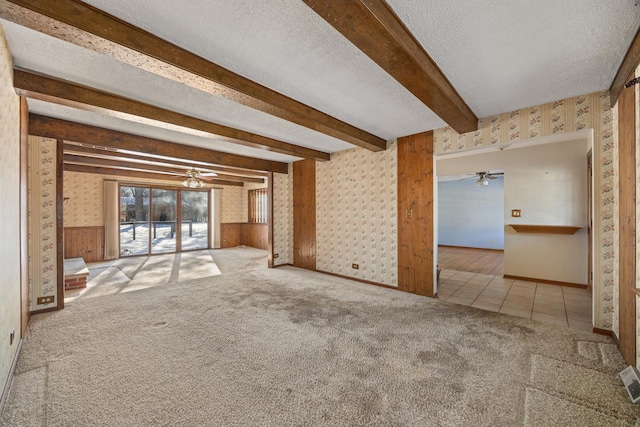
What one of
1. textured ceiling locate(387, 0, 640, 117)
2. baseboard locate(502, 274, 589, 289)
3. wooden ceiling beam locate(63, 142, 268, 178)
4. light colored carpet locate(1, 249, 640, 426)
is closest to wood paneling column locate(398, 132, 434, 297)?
light colored carpet locate(1, 249, 640, 426)

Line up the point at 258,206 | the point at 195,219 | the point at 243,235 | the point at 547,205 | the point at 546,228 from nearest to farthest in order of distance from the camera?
the point at 546,228, the point at 547,205, the point at 195,219, the point at 258,206, the point at 243,235

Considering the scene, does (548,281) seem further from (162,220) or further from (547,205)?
(162,220)

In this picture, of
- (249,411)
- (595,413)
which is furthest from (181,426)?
(595,413)

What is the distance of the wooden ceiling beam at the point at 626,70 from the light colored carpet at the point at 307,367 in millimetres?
2333

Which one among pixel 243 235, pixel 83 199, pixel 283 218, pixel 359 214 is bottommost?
pixel 243 235

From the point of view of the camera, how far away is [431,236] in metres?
3.81

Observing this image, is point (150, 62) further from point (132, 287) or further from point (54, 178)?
point (132, 287)

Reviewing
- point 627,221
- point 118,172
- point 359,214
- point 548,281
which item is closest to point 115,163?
point 118,172

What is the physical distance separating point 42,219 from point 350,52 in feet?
13.8

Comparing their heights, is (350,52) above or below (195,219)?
above

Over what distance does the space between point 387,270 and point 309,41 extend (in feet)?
11.7

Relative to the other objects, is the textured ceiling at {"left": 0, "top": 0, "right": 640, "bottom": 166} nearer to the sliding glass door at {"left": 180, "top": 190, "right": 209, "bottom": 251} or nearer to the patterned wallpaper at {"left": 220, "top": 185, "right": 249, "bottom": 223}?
the sliding glass door at {"left": 180, "top": 190, "right": 209, "bottom": 251}

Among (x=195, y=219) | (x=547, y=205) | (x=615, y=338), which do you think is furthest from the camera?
(x=195, y=219)

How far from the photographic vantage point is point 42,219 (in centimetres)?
322
